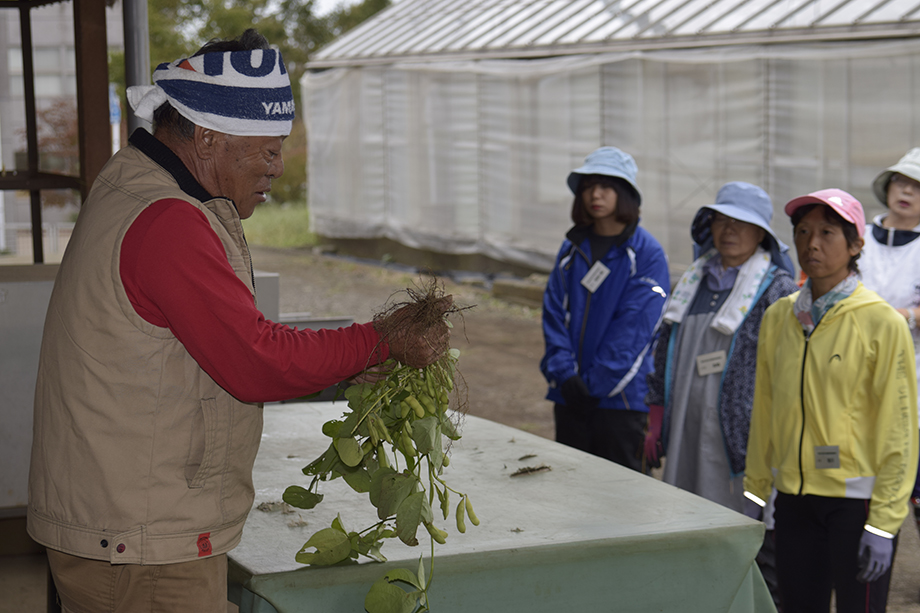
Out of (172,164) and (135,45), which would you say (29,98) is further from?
(172,164)

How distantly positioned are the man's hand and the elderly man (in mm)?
10

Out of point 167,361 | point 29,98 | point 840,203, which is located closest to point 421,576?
point 167,361

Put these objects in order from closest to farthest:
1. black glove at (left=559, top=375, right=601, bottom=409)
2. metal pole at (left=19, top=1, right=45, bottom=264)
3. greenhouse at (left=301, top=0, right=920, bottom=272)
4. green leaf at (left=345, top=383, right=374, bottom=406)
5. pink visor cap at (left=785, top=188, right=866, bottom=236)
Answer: green leaf at (left=345, top=383, right=374, bottom=406) → pink visor cap at (left=785, top=188, right=866, bottom=236) → black glove at (left=559, top=375, right=601, bottom=409) → metal pole at (left=19, top=1, right=45, bottom=264) → greenhouse at (left=301, top=0, right=920, bottom=272)

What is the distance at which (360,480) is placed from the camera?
78.1 inches

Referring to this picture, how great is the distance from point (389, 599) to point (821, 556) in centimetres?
157

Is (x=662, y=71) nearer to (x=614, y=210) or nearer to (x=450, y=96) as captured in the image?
(x=450, y=96)

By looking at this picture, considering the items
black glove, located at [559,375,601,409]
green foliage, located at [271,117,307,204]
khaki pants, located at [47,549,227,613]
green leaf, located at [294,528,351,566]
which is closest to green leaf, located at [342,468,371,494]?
green leaf, located at [294,528,351,566]

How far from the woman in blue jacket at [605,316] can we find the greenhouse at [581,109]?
16.3 feet

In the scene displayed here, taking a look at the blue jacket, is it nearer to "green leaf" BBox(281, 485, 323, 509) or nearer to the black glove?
the black glove

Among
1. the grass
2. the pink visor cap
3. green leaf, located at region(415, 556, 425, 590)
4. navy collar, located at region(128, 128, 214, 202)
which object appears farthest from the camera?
the grass

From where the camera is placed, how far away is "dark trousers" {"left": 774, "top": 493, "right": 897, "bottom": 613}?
9.02 feet

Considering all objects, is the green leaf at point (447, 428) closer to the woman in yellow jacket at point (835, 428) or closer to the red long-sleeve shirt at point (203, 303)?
the red long-sleeve shirt at point (203, 303)

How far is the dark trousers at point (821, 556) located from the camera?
2.75 metres

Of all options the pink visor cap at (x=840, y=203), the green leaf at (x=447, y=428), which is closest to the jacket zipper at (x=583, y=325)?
the pink visor cap at (x=840, y=203)
